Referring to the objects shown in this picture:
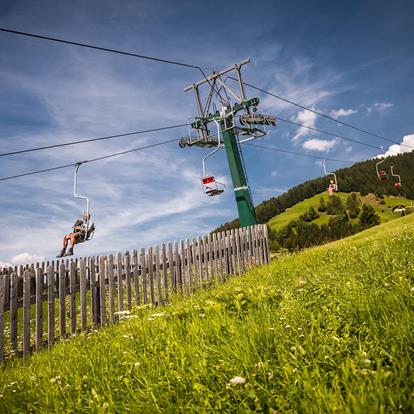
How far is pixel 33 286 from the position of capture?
772 cm

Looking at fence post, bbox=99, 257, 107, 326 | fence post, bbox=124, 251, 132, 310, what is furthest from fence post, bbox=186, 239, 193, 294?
fence post, bbox=99, 257, 107, 326

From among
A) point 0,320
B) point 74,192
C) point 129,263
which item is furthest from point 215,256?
point 0,320

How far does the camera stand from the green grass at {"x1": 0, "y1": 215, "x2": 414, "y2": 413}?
1994mm

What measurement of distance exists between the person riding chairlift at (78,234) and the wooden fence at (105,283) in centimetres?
170

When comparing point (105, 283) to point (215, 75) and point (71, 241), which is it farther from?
point (215, 75)

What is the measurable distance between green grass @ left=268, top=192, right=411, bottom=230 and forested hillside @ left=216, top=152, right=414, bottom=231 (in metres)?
2.36

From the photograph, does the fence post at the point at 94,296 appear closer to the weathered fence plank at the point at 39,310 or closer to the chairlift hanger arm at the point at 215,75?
the weathered fence plank at the point at 39,310

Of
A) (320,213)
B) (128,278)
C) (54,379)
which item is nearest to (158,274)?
(128,278)

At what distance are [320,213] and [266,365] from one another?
144m

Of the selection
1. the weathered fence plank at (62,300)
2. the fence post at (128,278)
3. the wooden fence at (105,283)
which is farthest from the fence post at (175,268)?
the weathered fence plank at (62,300)

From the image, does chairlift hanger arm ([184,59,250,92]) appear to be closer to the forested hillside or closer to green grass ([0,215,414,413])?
green grass ([0,215,414,413])

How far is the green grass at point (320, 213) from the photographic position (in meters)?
130

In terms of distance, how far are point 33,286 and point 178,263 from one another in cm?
409

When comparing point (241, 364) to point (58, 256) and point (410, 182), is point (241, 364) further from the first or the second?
point (410, 182)
